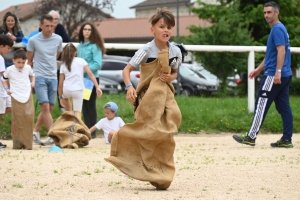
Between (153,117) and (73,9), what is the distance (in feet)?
137

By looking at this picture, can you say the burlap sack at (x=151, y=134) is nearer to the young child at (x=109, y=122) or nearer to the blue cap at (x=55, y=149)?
the blue cap at (x=55, y=149)

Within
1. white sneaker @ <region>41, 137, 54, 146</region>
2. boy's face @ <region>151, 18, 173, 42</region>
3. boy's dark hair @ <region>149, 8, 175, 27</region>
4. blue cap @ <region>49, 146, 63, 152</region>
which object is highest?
boy's dark hair @ <region>149, 8, 175, 27</region>

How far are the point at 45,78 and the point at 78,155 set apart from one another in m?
2.45

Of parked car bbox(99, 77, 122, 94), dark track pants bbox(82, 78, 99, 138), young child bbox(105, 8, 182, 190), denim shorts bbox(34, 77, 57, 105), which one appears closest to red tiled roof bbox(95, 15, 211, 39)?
parked car bbox(99, 77, 122, 94)

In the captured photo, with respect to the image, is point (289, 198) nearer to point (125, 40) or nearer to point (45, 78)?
point (45, 78)

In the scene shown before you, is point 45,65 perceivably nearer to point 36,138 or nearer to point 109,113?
point 36,138

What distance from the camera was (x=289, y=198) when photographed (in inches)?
266

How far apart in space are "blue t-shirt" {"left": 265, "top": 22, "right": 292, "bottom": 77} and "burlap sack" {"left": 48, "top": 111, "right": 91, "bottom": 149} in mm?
3040

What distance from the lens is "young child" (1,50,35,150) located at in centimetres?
1146

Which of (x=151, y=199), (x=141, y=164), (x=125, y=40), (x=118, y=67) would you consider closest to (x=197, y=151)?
(x=141, y=164)

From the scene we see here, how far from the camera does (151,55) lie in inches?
292

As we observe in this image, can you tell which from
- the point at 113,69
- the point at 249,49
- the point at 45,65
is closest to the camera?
the point at 45,65

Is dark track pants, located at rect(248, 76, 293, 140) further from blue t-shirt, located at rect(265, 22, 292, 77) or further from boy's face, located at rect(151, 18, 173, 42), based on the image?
boy's face, located at rect(151, 18, 173, 42)

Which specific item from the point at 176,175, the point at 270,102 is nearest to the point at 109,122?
the point at 270,102
